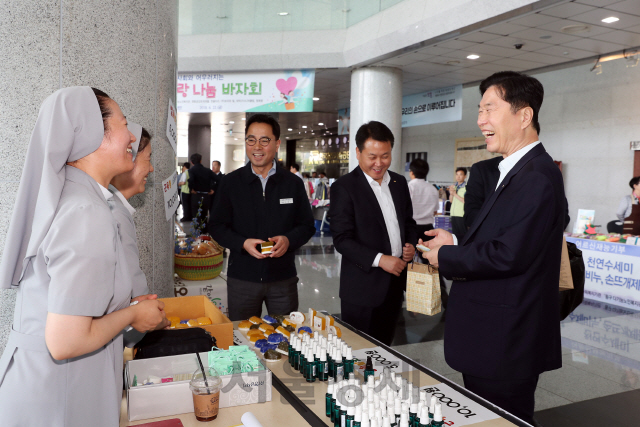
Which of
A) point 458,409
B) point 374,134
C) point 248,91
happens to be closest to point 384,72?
point 248,91

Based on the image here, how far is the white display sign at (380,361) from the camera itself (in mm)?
1795

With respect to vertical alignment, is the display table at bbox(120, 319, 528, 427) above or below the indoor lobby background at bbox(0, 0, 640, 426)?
below

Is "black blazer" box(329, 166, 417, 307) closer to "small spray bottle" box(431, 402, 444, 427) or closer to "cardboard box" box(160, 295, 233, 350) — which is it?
"cardboard box" box(160, 295, 233, 350)

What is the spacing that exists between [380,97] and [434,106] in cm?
201

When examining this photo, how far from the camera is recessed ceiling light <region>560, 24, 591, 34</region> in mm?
6141

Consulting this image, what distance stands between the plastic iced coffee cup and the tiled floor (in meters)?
2.46

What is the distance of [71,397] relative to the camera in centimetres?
121

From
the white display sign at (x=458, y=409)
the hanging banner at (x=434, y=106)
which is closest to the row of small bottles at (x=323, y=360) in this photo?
the white display sign at (x=458, y=409)

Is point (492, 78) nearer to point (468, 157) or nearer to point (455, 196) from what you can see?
point (455, 196)

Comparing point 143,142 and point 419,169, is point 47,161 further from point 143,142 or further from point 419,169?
point 419,169

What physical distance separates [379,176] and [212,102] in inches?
251

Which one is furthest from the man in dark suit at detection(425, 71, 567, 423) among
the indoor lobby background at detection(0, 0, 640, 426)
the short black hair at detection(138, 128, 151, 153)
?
the indoor lobby background at detection(0, 0, 640, 426)

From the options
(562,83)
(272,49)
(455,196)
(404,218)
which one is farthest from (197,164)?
(404,218)

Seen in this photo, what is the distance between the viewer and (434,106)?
9.83 m
